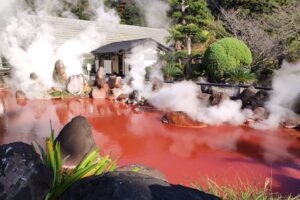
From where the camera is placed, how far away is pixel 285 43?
16281 mm

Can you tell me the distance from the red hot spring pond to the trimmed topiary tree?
5360mm

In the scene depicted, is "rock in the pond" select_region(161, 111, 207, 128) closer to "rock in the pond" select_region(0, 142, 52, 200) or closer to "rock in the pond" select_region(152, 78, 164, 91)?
"rock in the pond" select_region(152, 78, 164, 91)

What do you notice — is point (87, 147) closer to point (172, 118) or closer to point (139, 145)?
point (139, 145)

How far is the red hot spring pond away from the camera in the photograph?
5727 mm

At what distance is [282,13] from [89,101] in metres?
11.7

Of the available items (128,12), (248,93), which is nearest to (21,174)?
(248,93)

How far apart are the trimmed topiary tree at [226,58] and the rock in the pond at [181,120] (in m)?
6.08

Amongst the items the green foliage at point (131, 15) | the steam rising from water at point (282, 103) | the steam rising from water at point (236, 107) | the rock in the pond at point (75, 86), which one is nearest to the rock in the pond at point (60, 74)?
the rock in the pond at point (75, 86)

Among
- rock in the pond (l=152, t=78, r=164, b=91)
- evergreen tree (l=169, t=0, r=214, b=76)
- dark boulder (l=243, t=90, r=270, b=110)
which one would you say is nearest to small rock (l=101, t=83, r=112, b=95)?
rock in the pond (l=152, t=78, r=164, b=91)

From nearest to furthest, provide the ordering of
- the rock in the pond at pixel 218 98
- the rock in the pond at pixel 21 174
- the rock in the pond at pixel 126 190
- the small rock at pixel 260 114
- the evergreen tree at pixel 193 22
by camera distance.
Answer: the rock in the pond at pixel 126 190 → the rock in the pond at pixel 21 174 → the small rock at pixel 260 114 → the rock in the pond at pixel 218 98 → the evergreen tree at pixel 193 22

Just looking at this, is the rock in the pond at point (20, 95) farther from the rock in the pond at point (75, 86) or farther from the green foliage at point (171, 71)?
the green foliage at point (171, 71)

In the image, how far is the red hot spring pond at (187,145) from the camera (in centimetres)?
573

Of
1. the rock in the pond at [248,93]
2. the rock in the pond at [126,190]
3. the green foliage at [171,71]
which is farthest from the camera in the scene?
the green foliage at [171,71]

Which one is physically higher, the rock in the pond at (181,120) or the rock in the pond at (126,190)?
the rock in the pond at (126,190)
